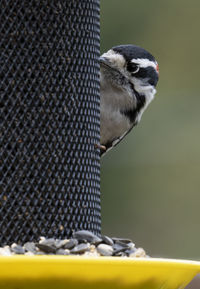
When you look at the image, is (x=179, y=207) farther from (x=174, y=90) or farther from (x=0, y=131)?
(x=0, y=131)

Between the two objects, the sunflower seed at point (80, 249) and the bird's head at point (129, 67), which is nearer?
the sunflower seed at point (80, 249)

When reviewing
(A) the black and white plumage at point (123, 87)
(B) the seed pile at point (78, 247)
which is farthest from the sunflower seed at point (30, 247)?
(A) the black and white plumage at point (123, 87)

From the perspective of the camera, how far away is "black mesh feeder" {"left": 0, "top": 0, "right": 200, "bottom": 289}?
341 centimetres

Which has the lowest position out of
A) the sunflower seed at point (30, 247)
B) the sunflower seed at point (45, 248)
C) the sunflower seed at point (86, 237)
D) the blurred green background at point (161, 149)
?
the blurred green background at point (161, 149)

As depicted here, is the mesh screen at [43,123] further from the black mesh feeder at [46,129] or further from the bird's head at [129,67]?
the bird's head at [129,67]

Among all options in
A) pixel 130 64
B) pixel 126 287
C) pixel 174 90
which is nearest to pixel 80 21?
pixel 126 287

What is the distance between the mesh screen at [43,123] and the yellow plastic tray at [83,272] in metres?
0.59

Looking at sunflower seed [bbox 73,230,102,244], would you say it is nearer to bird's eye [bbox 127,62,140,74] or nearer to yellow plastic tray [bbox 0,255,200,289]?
yellow plastic tray [bbox 0,255,200,289]

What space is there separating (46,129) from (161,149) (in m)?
10.4

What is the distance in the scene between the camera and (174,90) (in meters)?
14.8

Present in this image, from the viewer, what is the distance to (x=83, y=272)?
2775 mm

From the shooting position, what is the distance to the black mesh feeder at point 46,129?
3.41 metres

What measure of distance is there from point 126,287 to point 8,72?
40.8 inches

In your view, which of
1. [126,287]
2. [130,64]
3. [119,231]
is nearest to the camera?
[126,287]
